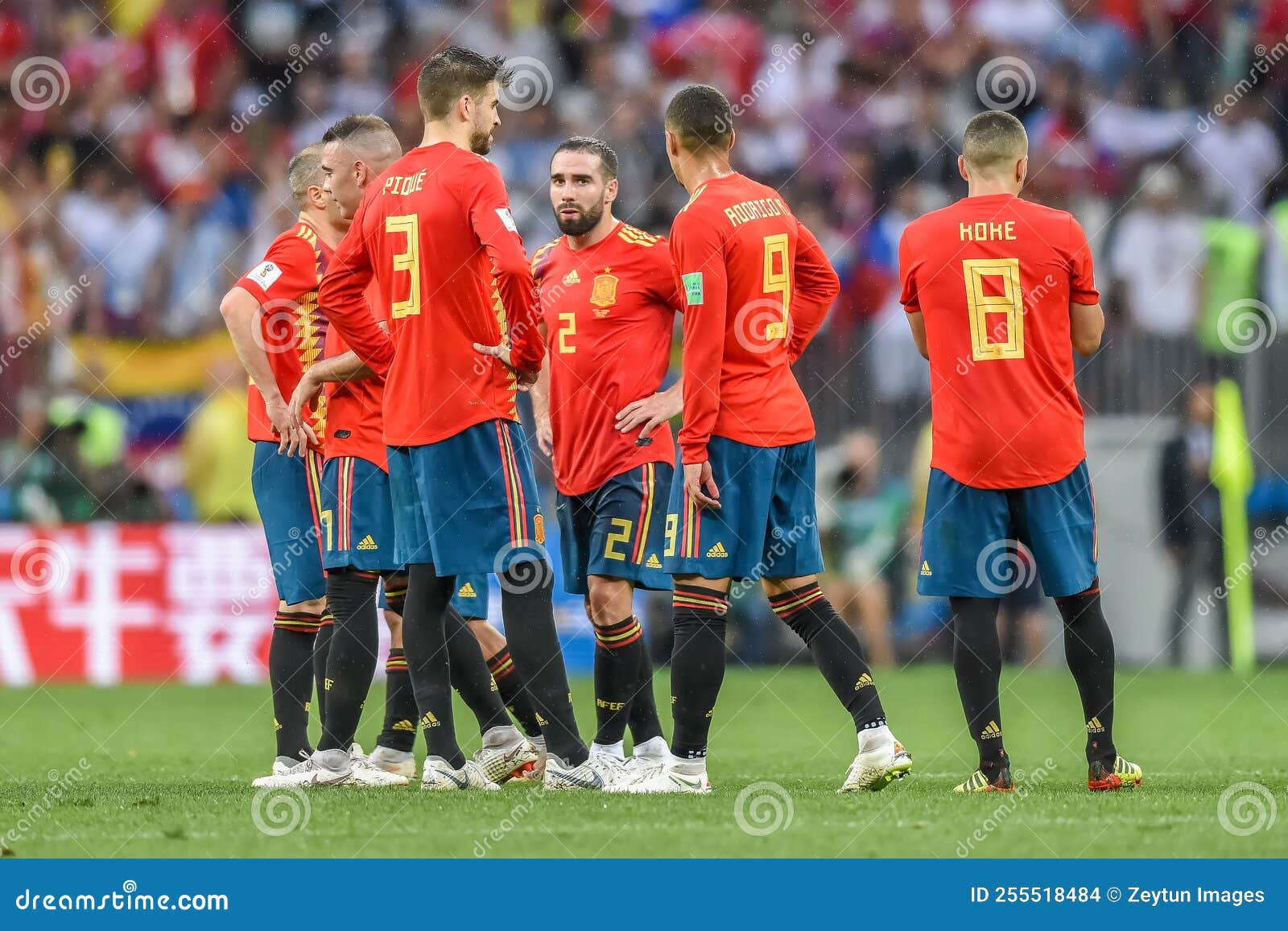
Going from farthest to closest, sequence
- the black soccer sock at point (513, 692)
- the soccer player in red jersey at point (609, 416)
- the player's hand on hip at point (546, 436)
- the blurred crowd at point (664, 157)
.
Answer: the blurred crowd at point (664, 157), the player's hand on hip at point (546, 436), the black soccer sock at point (513, 692), the soccer player in red jersey at point (609, 416)

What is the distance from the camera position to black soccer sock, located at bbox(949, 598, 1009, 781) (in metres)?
6.95

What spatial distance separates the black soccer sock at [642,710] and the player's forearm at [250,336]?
1.86 m

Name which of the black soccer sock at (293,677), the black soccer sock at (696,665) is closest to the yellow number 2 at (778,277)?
the black soccer sock at (696,665)

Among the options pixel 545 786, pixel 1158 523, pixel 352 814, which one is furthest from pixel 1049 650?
pixel 352 814

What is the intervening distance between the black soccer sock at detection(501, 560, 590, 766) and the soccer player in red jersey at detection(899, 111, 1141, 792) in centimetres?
141

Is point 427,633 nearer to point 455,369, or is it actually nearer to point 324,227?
point 455,369

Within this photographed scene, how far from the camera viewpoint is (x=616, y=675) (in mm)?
7477

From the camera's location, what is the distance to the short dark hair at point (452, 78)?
689cm

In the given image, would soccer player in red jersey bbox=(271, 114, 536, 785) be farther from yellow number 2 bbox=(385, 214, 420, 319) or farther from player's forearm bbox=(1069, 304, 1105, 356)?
player's forearm bbox=(1069, 304, 1105, 356)

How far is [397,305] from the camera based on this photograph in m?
6.90

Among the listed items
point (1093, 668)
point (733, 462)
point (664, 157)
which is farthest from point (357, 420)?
point (664, 157)

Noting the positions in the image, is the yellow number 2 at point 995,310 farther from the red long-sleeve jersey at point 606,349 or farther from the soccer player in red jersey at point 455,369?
the soccer player in red jersey at point 455,369

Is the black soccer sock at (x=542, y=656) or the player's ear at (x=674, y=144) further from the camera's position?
the player's ear at (x=674, y=144)

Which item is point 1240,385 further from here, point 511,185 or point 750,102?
point 511,185
